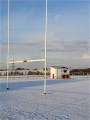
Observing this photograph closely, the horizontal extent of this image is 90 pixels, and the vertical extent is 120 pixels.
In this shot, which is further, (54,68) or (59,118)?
(54,68)

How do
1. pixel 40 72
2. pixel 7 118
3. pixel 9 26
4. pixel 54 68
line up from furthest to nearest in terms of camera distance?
pixel 40 72
pixel 54 68
pixel 9 26
pixel 7 118

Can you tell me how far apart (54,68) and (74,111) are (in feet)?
107

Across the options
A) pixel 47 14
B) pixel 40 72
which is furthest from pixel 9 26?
pixel 40 72

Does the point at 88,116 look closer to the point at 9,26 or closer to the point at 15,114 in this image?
the point at 15,114

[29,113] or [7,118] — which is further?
[29,113]

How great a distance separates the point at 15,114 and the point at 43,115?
2.40ft

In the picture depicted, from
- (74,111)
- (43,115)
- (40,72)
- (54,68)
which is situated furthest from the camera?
(40,72)

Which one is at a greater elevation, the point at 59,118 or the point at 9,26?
the point at 9,26

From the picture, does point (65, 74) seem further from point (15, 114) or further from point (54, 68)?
point (15, 114)

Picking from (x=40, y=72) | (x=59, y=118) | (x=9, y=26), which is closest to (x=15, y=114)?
(x=59, y=118)

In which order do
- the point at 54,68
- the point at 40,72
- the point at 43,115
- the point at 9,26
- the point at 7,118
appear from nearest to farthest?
the point at 7,118
the point at 43,115
the point at 9,26
the point at 54,68
the point at 40,72

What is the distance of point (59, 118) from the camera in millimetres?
5973

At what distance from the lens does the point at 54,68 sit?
130 ft

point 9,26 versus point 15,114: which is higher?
point 9,26
